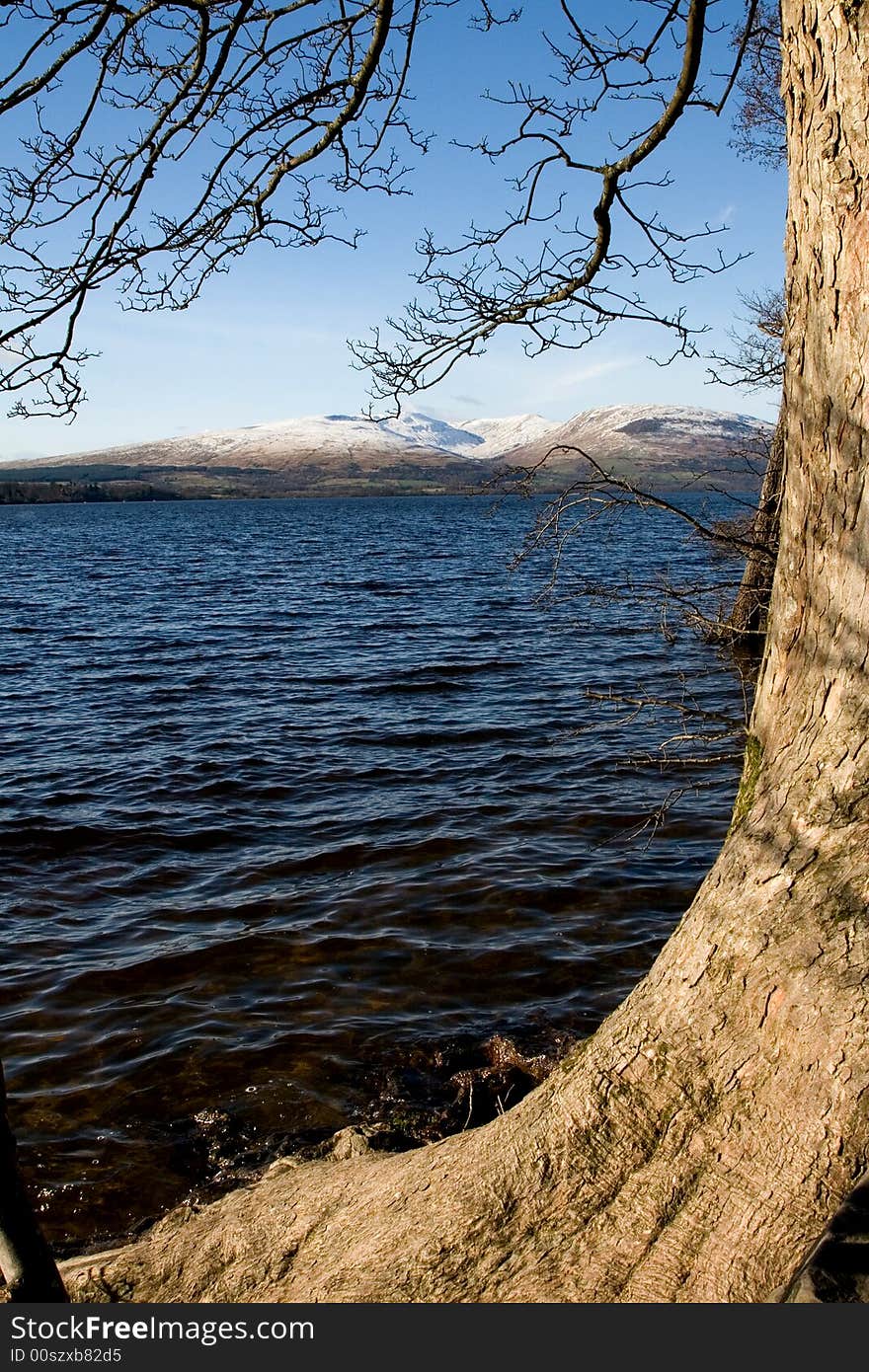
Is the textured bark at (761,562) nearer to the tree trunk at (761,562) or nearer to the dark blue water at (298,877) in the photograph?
the tree trunk at (761,562)

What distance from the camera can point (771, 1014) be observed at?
9.41 feet

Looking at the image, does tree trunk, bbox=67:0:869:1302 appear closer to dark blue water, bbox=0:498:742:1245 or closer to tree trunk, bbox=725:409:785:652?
tree trunk, bbox=725:409:785:652

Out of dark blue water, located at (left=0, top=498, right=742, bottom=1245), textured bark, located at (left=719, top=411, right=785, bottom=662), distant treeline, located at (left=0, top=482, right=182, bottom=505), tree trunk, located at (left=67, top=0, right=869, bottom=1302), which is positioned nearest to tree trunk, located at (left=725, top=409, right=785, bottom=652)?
textured bark, located at (left=719, top=411, right=785, bottom=662)

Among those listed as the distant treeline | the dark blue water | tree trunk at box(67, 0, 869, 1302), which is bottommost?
the dark blue water

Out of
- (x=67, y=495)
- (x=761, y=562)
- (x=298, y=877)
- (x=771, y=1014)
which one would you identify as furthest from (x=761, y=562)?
(x=67, y=495)

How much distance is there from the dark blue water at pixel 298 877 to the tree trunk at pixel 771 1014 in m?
3.15

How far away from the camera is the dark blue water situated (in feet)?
A: 21.3

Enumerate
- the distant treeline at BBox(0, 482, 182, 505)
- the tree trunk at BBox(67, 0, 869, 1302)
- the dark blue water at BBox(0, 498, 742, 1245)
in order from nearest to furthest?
the tree trunk at BBox(67, 0, 869, 1302), the dark blue water at BBox(0, 498, 742, 1245), the distant treeline at BBox(0, 482, 182, 505)

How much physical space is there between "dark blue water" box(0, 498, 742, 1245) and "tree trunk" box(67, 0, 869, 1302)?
3154 millimetres

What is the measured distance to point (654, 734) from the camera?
580 inches

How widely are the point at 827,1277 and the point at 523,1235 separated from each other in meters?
1.02

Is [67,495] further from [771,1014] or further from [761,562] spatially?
[771,1014]

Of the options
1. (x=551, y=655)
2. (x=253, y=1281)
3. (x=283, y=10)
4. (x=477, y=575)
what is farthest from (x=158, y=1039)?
(x=477, y=575)

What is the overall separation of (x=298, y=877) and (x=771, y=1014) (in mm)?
7426
